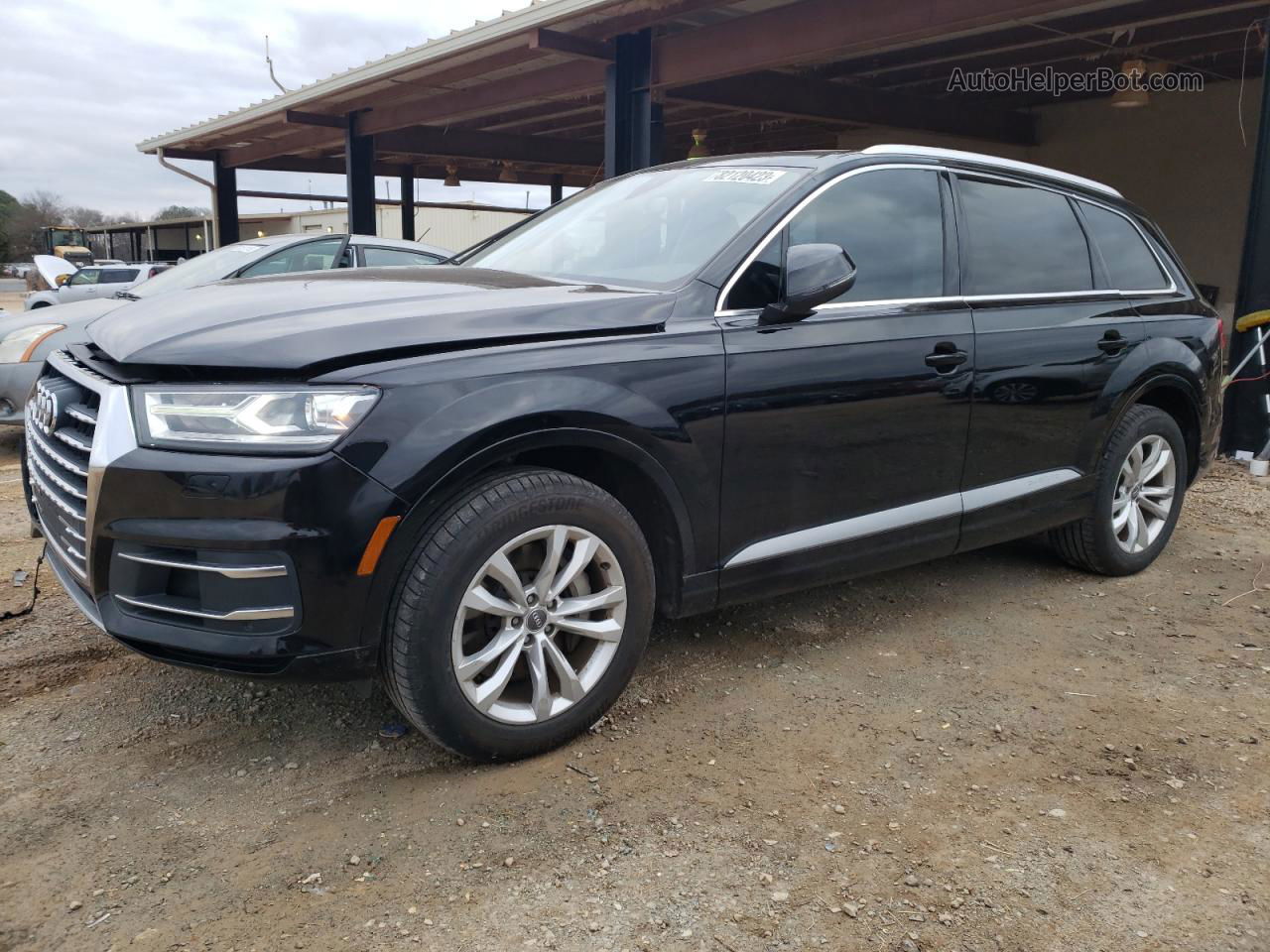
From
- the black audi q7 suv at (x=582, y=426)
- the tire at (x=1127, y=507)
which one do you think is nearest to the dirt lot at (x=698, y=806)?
the black audi q7 suv at (x=582, y=426)

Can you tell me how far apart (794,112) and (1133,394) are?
785 cm

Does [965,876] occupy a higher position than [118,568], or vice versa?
[118,568]

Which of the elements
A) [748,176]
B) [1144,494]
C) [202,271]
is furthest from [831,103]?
[748,176]

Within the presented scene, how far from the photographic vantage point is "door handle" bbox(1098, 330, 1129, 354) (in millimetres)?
4176

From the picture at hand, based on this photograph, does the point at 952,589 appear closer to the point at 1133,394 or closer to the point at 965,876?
the point at 1133,394

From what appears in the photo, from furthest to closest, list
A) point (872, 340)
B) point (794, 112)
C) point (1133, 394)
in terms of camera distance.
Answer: point (794, 112)
point (1133, 394)
point (872, 340)

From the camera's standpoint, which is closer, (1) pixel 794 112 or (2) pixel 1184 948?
(2) pixel 1184 948

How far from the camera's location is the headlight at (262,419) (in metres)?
2.35

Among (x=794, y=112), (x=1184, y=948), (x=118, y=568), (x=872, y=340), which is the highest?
(x=794, y=112)

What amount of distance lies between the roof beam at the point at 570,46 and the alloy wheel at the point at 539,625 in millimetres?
7302

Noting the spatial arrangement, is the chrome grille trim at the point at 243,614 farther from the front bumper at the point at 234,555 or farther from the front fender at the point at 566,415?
the front fender at the point at 566,415

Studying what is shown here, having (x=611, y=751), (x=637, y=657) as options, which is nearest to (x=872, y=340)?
(x=637, y=657)

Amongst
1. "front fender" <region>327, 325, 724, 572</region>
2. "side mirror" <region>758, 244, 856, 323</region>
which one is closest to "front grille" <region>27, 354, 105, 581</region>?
"front fender" <region>327, 325, 724, 572</region>

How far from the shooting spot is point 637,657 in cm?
294
